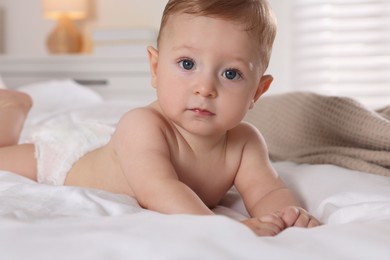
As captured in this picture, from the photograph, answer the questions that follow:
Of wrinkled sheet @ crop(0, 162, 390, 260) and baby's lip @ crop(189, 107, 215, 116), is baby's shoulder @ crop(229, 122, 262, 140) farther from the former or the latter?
wrinkled sheet @ crop(0, 162, 390, 260)

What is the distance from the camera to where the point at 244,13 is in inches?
43.2

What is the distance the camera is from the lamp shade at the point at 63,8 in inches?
157

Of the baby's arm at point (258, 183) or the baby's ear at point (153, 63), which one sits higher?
the baby's ear at point (153, 63)

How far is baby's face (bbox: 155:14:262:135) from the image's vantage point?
1076 millimetres

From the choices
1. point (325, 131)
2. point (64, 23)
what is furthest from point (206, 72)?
point (64, 23)

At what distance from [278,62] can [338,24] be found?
1.27ft

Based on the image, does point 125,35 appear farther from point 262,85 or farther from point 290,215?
point 290,215

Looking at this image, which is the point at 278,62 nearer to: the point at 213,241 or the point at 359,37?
the point at 359,37

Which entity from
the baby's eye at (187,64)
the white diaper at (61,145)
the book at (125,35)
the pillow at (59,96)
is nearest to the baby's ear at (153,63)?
the baby's eye at (187,64)

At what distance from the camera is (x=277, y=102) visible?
1.76 m

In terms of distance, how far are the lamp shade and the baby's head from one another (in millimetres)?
2967

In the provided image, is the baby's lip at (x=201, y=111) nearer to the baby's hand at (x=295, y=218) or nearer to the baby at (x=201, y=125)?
the baby at (x=201, y=125)

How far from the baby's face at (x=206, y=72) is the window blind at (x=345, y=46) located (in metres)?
2.86

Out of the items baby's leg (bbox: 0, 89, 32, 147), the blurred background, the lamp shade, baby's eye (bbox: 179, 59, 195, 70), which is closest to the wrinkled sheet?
baby's eye (bbox: 179, 59, 195, 70)
